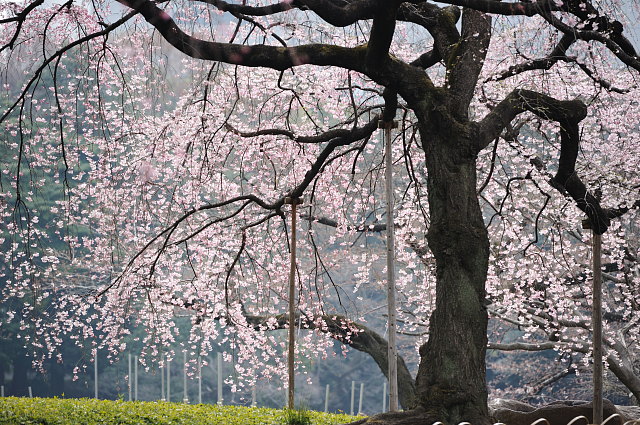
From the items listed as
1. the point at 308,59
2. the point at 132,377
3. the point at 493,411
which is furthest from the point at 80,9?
the point at 132,377

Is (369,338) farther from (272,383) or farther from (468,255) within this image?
(272,383)

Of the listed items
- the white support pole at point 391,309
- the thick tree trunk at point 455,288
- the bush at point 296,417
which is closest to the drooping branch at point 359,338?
the bush at point 296,417

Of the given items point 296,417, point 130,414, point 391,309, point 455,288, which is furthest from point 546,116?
point 130,414

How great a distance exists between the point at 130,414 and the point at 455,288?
4066 mm

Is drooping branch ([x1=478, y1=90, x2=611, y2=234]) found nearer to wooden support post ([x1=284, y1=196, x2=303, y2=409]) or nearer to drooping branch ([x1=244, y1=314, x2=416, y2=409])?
wooden support post ([x1=284, y1=196, x2=303, y2=409])

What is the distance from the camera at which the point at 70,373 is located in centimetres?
2256

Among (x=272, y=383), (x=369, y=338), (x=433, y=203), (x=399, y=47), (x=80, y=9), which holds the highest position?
(x=399, y=47)

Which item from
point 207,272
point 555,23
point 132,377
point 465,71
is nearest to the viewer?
point 555,23

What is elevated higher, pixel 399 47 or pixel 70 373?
pixel 399 47

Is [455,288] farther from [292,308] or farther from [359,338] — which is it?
[359,338]

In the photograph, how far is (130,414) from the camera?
6.59 metres

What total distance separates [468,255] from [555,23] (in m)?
1.48

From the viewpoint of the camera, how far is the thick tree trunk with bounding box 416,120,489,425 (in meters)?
3.85

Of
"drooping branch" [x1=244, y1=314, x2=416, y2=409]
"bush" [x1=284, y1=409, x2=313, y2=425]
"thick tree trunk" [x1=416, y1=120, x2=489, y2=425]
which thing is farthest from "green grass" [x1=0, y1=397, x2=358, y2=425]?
"thick tree trunk" [x1=416, y1=120, x2=489, y2=425]
